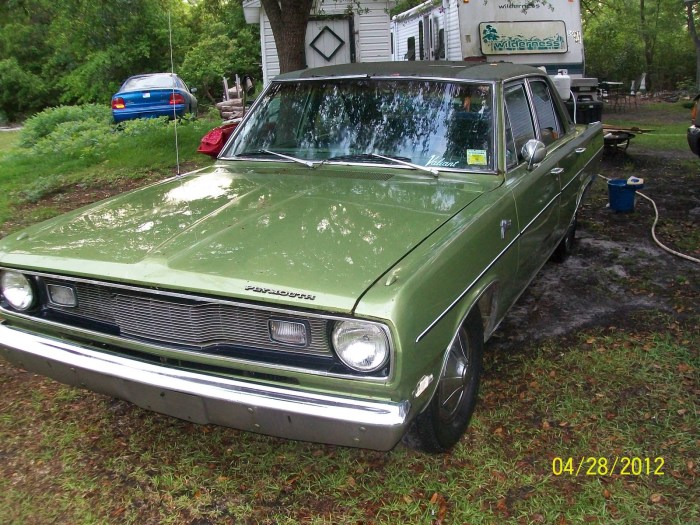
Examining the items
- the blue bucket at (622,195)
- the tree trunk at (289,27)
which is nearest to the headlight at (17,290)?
the blue bucket at (622,195)

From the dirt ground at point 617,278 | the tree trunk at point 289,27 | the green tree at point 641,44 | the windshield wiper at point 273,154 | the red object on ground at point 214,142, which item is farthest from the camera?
the green tree at point 641,44

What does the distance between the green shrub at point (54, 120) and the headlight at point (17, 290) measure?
11594 mm

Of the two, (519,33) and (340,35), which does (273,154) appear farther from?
(340,35)

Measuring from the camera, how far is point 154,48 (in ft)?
78.5

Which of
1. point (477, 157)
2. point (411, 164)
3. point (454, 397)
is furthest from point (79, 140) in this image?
point (454, 397)

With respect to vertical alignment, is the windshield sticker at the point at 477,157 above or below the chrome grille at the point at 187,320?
above

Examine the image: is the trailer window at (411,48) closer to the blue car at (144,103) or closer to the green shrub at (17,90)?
the blue car at (144,103)

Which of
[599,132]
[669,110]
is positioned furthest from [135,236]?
[669,110]

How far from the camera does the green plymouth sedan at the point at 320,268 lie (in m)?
2.28

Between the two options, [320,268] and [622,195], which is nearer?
[320,268]

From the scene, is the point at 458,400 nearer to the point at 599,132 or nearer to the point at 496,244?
the point at 496,244

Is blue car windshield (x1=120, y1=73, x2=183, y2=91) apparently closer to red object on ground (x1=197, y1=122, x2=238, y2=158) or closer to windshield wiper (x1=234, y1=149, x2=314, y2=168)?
red object on ground (x1=197, y1=122, x2=238, y2=158)

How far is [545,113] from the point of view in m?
4.55
